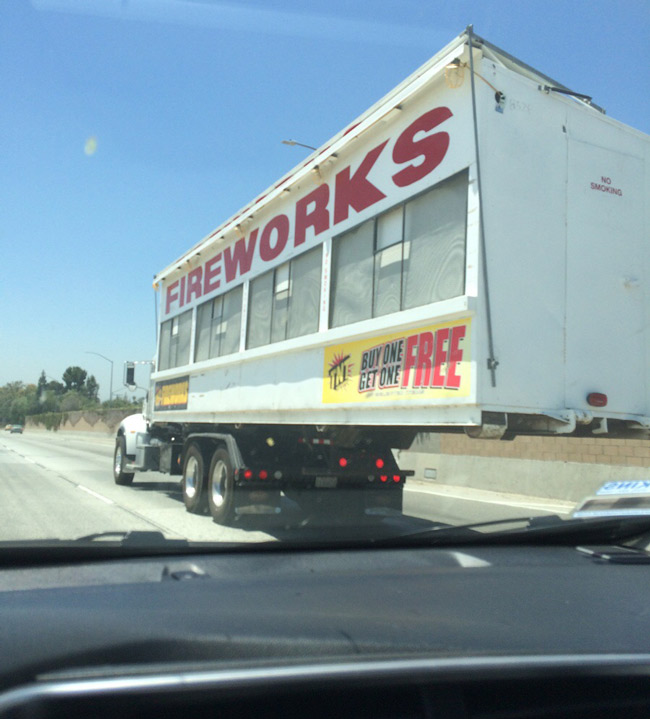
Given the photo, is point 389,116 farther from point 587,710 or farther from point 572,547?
point 587,710

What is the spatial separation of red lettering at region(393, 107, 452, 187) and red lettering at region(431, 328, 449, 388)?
1.39m

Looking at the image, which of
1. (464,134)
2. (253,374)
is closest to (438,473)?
(253,374)

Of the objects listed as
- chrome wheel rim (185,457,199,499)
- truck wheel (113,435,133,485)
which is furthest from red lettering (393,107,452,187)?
truck wheel (113,435,133,485)

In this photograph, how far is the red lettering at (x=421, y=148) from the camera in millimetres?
5887

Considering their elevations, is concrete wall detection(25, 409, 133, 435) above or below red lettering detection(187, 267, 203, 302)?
below

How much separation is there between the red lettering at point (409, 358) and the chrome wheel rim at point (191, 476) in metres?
4.59

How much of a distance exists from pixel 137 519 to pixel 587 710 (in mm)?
7616

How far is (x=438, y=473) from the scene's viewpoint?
15305mm

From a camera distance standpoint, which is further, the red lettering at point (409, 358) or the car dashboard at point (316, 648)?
the red lettering at point (409, 358)

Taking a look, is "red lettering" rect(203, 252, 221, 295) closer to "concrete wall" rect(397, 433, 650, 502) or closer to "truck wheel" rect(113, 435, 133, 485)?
"concrete wall" rect(397, 433, 650, 502)

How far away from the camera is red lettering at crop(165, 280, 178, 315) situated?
12.6 m

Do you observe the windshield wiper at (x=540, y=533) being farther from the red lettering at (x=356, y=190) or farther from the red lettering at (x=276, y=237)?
the red lettering at (x=276, y=237)

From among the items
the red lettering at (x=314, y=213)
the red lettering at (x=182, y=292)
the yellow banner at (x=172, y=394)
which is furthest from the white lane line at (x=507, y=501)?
the red lettering at (x=314, y=213)

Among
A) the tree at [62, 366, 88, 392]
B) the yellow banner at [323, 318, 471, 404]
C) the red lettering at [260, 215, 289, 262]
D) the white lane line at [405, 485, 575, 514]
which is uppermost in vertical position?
the tree at [62, 366, 88, 392]
